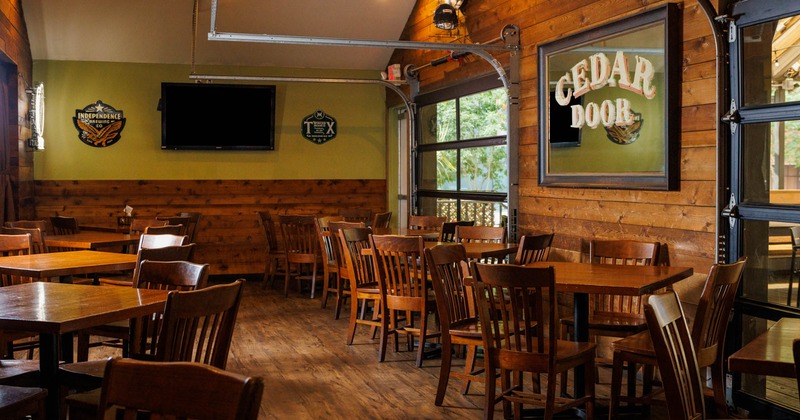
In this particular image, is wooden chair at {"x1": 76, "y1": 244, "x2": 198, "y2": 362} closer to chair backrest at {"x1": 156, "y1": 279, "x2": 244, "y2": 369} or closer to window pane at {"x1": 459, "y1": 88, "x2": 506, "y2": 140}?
chair backrest at {"x1": 156, "y1": 279, "x2": 244, "y2": 369}

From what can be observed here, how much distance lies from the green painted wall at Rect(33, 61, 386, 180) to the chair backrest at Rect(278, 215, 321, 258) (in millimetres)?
1628

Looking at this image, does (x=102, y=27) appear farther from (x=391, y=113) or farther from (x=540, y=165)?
(x=540, y=165)

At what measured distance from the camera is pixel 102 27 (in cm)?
887

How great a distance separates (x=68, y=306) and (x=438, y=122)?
5.93 metres

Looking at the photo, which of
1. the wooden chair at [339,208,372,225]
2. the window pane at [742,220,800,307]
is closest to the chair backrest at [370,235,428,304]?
the window pane at [742,220,800,307]

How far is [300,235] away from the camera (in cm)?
A: 849

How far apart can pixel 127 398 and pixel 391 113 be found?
9008mm

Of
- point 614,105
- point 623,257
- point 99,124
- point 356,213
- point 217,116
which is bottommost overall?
point 623,257

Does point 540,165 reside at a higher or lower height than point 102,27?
lower

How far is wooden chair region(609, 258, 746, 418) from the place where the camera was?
11.1 ft

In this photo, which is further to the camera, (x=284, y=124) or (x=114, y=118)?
(x=284, y=124)

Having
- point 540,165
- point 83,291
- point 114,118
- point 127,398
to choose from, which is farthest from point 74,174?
point 127,398

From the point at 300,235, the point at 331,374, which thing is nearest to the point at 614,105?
the point at 331,374

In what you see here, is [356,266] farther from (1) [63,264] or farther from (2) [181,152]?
(2) [181,152]
